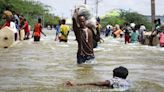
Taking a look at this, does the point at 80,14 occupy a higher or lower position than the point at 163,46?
higher

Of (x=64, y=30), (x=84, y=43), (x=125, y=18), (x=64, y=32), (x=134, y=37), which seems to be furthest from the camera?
(x=125, y=18)

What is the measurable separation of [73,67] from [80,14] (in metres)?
1.39

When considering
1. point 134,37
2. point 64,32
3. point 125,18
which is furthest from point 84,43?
point 125,18

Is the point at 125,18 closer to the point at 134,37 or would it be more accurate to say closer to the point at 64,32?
the point at 134,37

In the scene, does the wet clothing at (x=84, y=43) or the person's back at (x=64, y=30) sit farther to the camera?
the person's back at (x=64, y=30)

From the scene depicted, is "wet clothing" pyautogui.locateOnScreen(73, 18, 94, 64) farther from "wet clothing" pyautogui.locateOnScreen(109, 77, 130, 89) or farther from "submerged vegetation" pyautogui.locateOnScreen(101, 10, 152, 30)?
"submerged vegetation" pyautogui.locateOnScreen(101, 10, 152, 30)

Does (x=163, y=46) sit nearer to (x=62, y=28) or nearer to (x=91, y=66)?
(x=62, y=28)

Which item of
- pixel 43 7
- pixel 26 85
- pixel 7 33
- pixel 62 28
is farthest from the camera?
pixel 43 7

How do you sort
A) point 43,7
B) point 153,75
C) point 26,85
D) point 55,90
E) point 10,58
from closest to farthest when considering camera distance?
point 55,90 → point 26,85 → point 153,75 → point 10,58 → point 43,7

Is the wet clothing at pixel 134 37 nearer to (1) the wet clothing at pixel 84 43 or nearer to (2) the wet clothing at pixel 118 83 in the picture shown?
(1) the wet clothing at pixel 84 43

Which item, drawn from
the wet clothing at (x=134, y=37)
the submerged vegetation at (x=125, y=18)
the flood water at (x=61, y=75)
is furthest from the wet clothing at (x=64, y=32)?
the submerged vegetation at (x=125, y=18)

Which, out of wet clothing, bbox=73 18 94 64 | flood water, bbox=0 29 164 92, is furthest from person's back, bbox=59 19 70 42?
wet clothing, bbox=73 18 94 64

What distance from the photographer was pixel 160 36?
2511cm

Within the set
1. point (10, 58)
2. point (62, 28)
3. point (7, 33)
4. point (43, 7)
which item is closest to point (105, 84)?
point (10, 58)
